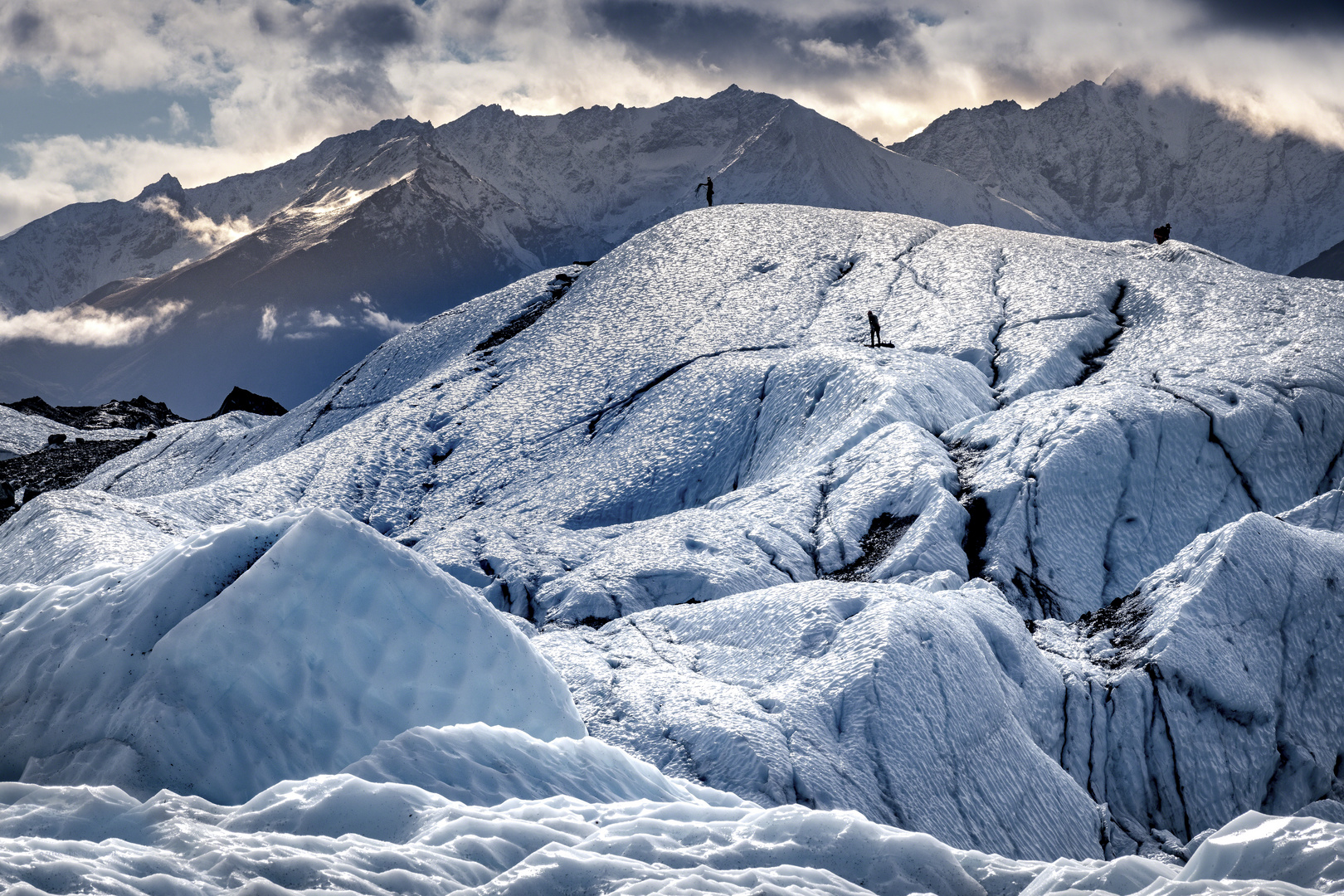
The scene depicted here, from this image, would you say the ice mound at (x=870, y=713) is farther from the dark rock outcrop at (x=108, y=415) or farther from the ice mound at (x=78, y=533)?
the dark rock outcrop at (x=108, y=415)

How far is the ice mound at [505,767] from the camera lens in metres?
8.49

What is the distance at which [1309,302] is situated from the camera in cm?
2516

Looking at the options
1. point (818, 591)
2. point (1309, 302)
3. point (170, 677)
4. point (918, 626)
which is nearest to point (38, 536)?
point (170, 677)

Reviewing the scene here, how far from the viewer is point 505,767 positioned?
8922 mm

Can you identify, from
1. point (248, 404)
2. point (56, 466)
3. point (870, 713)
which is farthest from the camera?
point (248, 404)

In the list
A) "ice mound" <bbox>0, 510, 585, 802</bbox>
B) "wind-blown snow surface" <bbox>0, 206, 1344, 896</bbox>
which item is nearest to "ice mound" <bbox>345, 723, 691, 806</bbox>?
"wind-blown snow surface" <bbox>0, 206, 1344, 896</bbox>

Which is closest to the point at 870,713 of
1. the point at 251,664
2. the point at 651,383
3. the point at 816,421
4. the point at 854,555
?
the point at 854,555

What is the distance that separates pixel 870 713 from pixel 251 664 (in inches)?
270

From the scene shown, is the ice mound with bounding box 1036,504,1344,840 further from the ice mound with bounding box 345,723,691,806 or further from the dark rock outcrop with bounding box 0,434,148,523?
the dark rock outcrop with bounding box 0,434,148,523

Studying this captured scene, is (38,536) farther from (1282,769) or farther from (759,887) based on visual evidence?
(1282,769)

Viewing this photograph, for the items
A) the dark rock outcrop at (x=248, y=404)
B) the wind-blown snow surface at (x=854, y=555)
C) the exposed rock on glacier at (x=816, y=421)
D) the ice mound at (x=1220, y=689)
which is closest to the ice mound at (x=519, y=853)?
the wind-blown snow surface at (x=854, y=555)

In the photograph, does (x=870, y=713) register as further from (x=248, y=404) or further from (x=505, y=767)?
(x=248, y=404)

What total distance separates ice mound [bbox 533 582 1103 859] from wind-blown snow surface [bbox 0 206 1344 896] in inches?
1.9

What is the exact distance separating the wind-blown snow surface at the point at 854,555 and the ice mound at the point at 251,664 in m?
0.06
